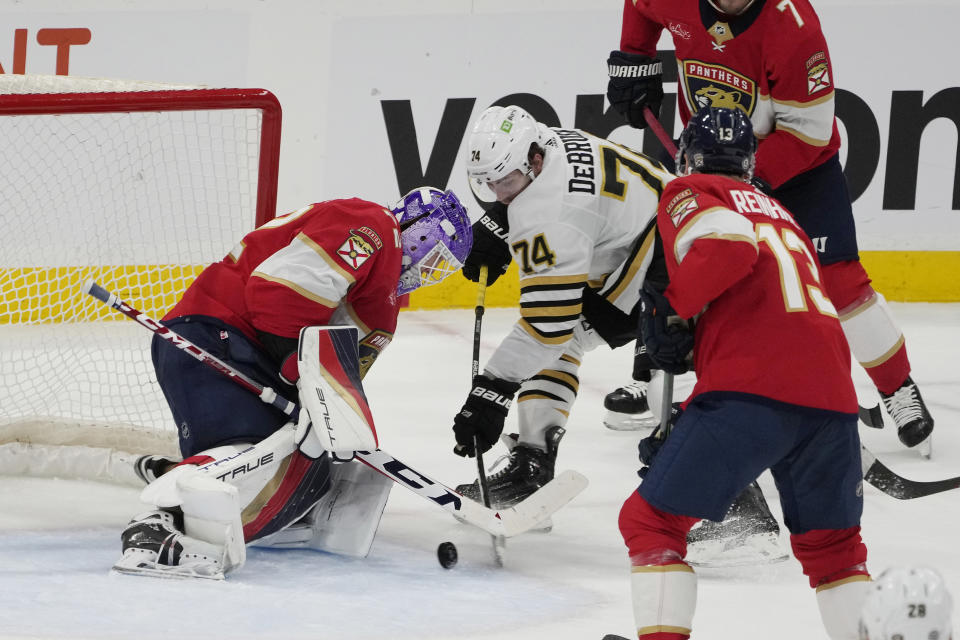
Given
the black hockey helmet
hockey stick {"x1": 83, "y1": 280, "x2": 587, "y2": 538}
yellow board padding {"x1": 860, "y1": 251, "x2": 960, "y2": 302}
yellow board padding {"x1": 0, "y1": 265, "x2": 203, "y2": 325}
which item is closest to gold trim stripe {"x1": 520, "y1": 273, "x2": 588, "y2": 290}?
hockey stick {"x1": 83, "y1": 280, "x2": 587, "y2": 538}

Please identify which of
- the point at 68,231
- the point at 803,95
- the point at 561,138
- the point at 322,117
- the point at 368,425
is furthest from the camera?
the point at 322,117

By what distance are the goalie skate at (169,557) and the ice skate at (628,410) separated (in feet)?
6.05

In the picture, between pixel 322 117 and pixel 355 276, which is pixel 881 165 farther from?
pixel 355 276

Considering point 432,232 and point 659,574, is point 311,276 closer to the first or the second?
point 432,232

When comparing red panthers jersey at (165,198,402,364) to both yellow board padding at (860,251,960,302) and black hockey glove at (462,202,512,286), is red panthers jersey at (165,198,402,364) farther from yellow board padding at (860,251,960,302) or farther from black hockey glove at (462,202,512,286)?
yellow board padding at (860,251,960,302)

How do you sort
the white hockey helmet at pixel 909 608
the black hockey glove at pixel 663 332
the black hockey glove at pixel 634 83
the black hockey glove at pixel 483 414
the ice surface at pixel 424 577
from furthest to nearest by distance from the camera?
1. the black hockey glove at pixel 634 83
2. the black hockey glove at pixel 483 414
3. the ice surface at pixel 424 577
4. the black hockey glove at pixel 663 332
5. the white hockey helmet at pixel 909 608

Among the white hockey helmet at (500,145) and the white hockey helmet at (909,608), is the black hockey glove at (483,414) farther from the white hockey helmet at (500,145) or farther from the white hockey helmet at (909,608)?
the white hockey helmet at (909,608)

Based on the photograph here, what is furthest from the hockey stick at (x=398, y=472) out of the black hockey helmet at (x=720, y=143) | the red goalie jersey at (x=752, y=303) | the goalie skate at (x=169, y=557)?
the black hockey helmet at (x=720, y=143)

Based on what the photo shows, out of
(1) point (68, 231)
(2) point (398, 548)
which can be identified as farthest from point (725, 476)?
Result: (1) point (68, 231)

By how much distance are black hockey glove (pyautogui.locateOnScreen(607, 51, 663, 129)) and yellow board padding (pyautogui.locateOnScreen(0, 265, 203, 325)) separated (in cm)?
141

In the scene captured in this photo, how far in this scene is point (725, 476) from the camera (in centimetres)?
210

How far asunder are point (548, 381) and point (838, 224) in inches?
35.6

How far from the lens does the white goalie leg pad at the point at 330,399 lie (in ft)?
8.62

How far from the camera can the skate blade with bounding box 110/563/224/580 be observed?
2.54 metres
